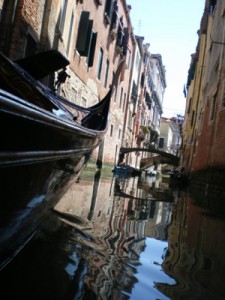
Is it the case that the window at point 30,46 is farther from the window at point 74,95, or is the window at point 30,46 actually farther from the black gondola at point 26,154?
the black gondola at point 26,154

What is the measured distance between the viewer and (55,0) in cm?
859

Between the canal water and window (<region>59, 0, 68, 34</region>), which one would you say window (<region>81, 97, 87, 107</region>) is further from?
the canal water

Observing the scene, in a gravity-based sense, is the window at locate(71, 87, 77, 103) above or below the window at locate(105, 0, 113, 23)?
below

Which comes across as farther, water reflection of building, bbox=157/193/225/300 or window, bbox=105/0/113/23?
window, bbox=105/0/113/23

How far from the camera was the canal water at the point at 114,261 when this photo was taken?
190 centimetres

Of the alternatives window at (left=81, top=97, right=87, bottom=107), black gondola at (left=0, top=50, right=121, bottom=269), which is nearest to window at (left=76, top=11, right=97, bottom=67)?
window at (left=81, top=97, right=87, bottom=107)

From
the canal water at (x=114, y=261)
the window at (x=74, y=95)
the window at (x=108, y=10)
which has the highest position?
the window at (x=108, y=10)

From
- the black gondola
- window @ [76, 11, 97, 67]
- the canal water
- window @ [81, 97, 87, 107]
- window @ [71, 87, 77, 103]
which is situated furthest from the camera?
window @ [81, 97, 87, 107]

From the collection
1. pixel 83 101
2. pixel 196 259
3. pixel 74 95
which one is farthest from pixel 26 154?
pixel 83 101

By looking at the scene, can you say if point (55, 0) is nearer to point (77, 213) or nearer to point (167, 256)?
point (77, 213)

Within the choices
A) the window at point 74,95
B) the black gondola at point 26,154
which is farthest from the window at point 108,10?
the black gondola at point 26,154

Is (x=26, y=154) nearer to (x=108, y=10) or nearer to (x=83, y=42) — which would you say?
(x=83, y=42)

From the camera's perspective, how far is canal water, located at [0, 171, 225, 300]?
6.24ft

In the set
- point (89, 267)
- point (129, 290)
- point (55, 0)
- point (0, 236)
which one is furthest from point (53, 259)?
point (55, 0)
